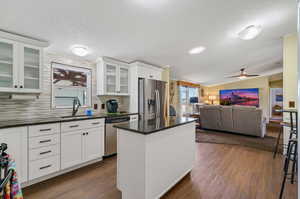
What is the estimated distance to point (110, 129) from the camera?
2.83 metres

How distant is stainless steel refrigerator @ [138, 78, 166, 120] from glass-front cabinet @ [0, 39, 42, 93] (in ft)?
6.76

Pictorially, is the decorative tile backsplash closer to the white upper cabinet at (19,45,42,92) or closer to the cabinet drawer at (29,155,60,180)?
the white upper cabinet at (19,45,42,92)

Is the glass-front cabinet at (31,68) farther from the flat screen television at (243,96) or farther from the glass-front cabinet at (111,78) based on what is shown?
the flat screen television at (243,96)

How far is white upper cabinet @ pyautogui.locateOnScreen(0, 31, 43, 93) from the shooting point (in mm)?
1937

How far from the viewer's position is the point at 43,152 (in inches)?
77.5

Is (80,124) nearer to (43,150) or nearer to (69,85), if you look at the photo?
(43,150)

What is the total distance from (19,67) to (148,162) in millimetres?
2307

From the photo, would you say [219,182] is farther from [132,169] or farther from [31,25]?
[31,25]

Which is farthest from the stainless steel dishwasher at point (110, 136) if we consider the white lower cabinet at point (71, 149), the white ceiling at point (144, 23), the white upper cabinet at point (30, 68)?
the white ceiling at point (144, 23)

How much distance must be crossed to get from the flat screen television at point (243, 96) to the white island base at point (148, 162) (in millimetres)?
6557

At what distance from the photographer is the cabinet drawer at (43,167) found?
1.88 metres

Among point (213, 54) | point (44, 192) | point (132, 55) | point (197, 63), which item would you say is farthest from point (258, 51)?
point (44, 192)

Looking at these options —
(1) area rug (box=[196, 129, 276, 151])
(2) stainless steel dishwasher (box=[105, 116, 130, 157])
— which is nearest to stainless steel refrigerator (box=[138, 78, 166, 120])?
(2) stainless steel dishwasher (box=[105, 116, 130, 157])

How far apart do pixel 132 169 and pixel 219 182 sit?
136 cm
